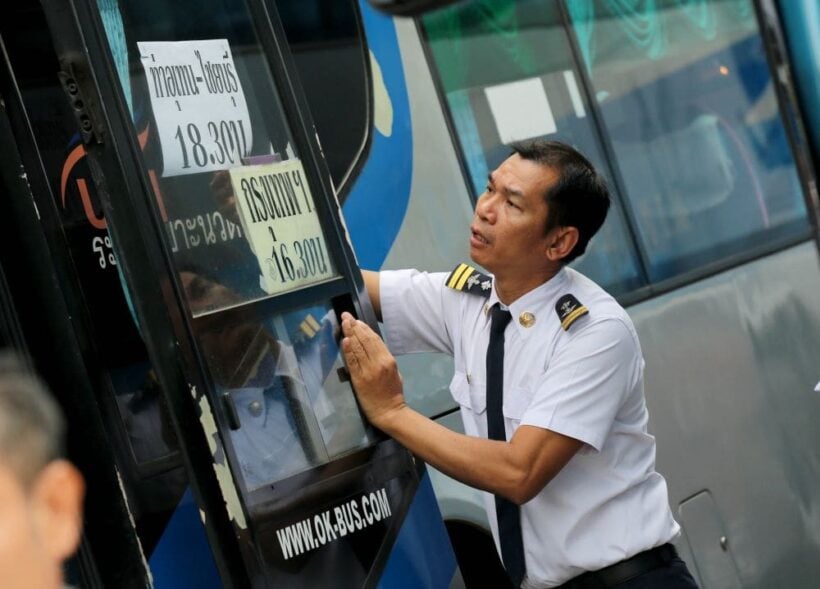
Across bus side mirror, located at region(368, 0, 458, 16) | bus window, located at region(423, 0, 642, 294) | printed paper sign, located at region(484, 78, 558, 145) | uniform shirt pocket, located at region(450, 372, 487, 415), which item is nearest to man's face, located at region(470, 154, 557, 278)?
uniform shirt pocket, located at region(450, 372, 487, 415)

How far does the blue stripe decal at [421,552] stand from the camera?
293 cm

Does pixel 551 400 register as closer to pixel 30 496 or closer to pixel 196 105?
pixel 196 105

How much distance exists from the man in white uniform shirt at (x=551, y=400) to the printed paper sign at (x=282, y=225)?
0.15 meters

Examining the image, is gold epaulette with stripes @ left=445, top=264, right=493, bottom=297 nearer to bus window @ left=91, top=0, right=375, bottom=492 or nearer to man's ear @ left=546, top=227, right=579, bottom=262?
man's ear @ left=546, top=227, right=579, bottom=262

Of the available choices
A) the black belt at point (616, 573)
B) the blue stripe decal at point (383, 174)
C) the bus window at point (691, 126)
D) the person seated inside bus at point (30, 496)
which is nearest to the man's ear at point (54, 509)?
the person seated inside bus at point (30, 496)

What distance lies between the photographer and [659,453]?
171 inches

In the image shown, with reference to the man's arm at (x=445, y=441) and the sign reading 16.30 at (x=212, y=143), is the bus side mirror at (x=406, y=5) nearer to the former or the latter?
the sign reading 16.30 at (x=212, y=143)

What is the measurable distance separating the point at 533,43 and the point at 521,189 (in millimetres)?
1399

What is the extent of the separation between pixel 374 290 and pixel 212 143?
25.0 inches

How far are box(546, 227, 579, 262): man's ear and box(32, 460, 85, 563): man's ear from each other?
1.72 meters

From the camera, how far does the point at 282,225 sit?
9.34 ft

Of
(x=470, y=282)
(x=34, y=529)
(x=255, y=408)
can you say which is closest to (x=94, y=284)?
(x=255, y=408)

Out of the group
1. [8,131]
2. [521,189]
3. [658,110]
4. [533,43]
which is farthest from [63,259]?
[658,110]

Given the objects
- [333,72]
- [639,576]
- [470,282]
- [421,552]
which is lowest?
[639,576]
